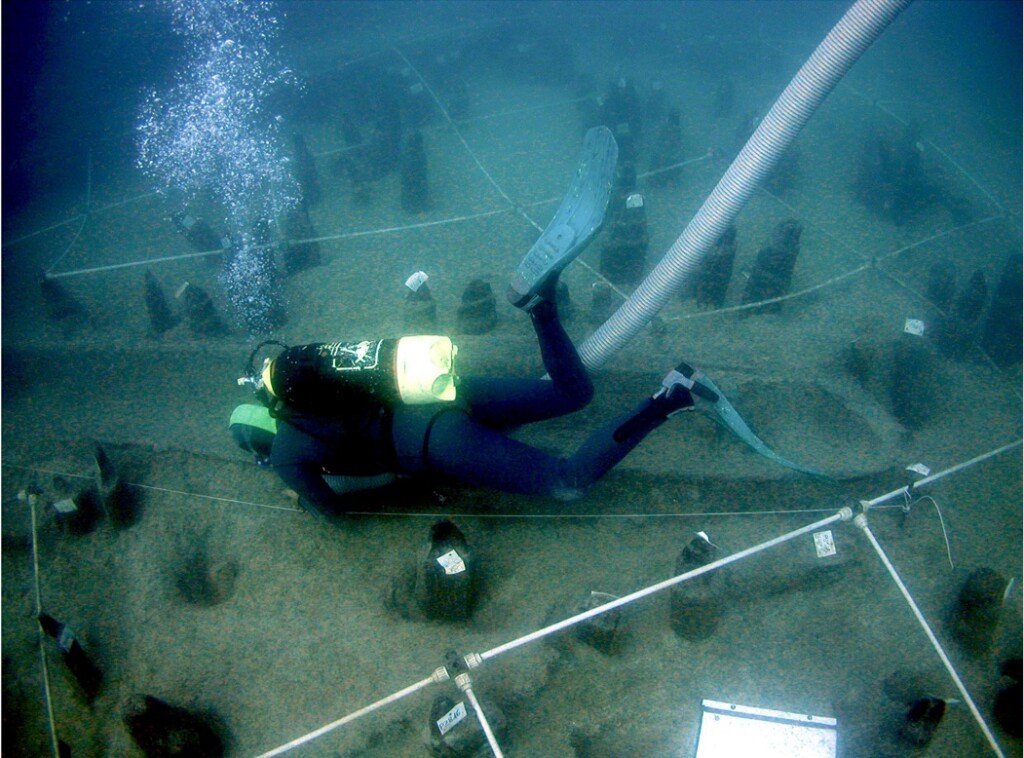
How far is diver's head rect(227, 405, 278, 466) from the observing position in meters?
3.60

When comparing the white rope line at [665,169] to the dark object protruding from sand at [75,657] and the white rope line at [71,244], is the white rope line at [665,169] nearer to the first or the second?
the dark object protruding from sand at [75,657]

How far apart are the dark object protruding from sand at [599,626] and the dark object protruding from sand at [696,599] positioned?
0.34 metres

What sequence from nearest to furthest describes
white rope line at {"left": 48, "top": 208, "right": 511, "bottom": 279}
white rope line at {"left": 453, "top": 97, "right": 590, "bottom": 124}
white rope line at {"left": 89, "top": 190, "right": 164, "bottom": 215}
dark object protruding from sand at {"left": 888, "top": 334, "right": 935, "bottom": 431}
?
dark object protruding from sand at {"left": 888, "top": 334, "right": 935, "bottom": 431} → white rope line at {"left": 48, "top": 208, "right": 511, "bottom": 279} → white rope line at {"left": 89, "top": 190, "right": 164, "bottom": 215} → white rope line at {"left": 453, "top": 97, "right": 590, "bottom": 124}

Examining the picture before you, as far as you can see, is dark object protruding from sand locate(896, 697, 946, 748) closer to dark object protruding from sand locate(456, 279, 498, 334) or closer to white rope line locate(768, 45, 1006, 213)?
dark object protruding from sand locate(456, 279, 498, 334)

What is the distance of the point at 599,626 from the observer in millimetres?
2938

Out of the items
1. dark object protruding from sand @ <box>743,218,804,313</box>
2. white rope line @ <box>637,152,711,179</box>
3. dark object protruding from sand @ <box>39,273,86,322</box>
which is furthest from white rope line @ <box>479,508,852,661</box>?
dark object protruding from sand @ <box>39,273,86,322</box>

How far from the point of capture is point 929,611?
3096 millimetres

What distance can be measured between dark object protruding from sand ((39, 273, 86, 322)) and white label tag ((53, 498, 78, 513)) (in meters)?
3.68

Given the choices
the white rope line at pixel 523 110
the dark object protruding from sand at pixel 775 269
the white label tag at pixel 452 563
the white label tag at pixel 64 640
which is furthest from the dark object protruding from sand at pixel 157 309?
the white rope line at pixel 523 110

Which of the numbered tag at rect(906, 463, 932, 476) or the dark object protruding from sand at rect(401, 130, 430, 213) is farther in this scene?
the dark object protruding from sand at rect(401, 130, 430, 213)

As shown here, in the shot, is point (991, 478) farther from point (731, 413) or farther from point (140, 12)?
point (140, 12)

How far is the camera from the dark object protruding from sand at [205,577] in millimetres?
3668

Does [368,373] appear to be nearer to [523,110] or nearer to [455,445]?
[455,445]

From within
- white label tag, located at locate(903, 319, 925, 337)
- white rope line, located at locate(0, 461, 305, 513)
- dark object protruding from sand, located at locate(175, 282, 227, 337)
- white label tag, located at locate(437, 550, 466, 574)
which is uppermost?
white label tag, located at locate(903, 319, 925, 337)
